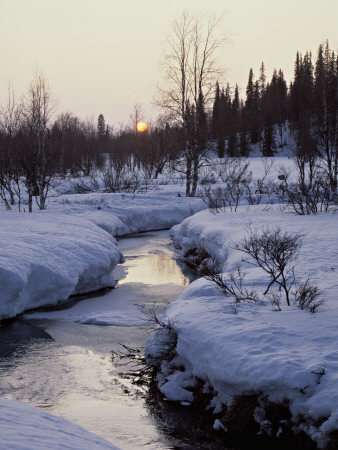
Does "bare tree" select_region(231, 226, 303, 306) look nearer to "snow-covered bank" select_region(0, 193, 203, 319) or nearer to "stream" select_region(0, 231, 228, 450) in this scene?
"stream" select_region(0, 231, 228, 450)

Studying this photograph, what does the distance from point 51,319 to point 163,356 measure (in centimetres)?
351

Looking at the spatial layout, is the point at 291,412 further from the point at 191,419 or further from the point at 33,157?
the point at 33,157

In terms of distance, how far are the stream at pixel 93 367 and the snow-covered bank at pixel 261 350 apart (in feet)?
2.09

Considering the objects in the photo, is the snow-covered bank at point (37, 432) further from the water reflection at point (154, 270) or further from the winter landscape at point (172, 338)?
the water reflection at point (154, 270)

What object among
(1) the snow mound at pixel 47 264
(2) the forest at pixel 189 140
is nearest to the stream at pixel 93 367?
(1) the snow mound at pixel 47 264

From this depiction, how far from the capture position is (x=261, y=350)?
585cm

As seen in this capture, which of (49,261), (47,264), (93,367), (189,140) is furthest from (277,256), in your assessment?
(189,140)

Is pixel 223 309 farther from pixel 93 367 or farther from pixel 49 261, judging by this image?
pixel 49 261

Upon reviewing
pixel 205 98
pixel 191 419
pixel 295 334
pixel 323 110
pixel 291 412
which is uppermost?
pixel 205 98

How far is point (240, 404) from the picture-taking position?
5.55 meters

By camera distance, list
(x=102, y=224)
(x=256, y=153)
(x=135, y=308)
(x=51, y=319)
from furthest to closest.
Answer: (x=256, y=153) → (x=102, y=224) → (x=135, y=308) → (x=51, y=319)

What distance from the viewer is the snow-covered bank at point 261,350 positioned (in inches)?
201

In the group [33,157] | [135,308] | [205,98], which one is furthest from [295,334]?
[205,98]

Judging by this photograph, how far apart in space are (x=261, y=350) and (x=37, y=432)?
297cm
